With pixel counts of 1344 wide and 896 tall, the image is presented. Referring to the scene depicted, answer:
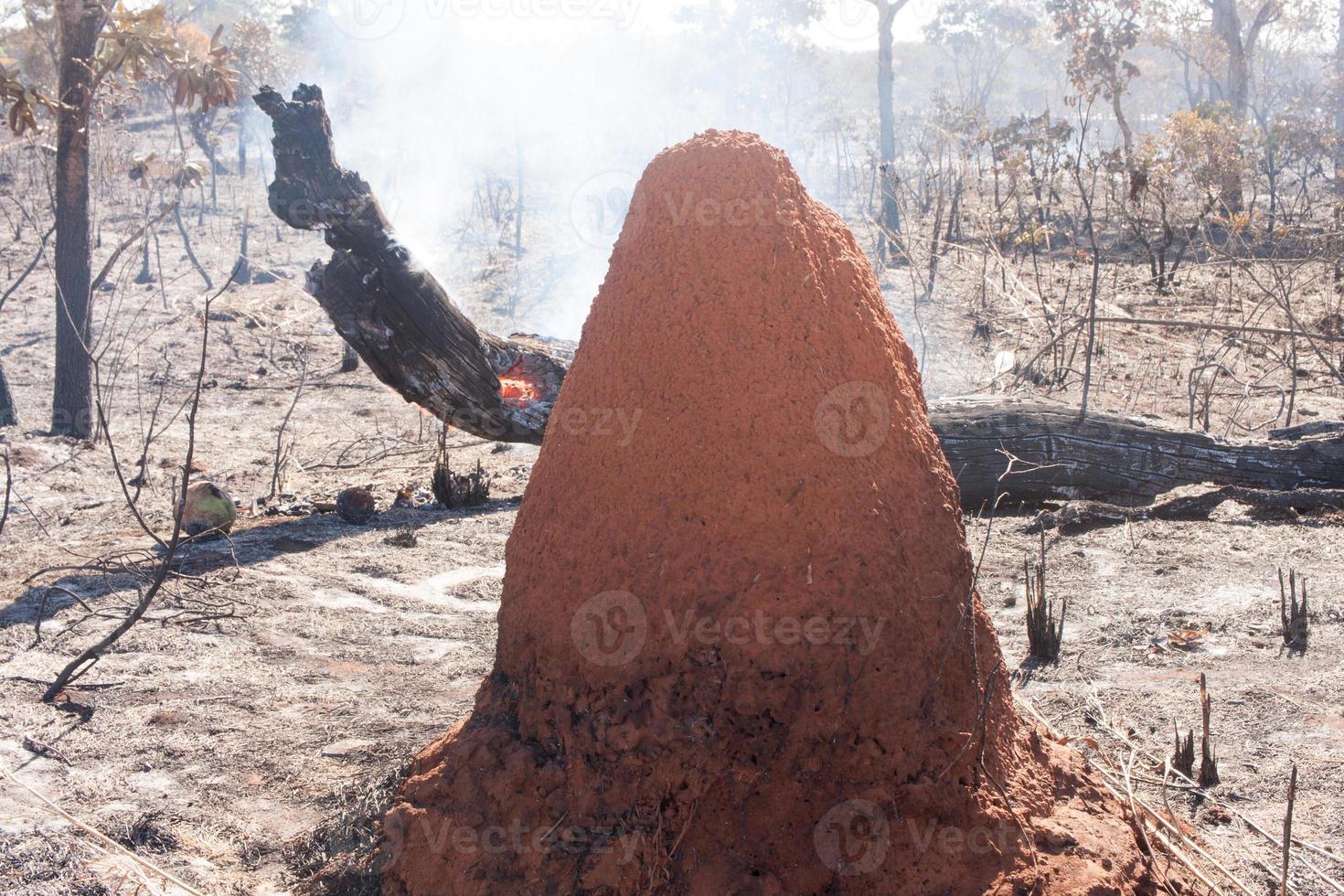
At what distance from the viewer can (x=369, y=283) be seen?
226 inches

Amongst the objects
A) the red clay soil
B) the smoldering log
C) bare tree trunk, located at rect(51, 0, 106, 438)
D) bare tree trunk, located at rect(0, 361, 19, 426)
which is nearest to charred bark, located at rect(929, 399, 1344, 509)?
the smoldering log

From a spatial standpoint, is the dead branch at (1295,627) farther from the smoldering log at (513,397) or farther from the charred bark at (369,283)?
the charred bark at (369,283)

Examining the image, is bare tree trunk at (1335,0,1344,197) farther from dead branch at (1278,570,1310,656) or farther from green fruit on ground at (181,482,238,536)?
green fruit on ground at (181,482,238,536)

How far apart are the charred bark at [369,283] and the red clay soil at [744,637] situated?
394 centimetres

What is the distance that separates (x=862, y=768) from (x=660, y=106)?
1382 inches

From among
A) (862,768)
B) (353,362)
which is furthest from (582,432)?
(353,362)

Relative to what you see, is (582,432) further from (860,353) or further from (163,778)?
(163,778)

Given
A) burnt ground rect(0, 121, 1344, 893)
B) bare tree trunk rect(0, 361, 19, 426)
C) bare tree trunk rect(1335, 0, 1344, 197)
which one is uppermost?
bare tree trunk rect(1335, 0, 1344, 197)

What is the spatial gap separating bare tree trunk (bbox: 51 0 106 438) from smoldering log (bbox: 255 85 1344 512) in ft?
7.11

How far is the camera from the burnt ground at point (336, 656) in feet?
8.00

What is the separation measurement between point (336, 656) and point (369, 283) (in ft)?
8.90

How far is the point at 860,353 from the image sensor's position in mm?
2039

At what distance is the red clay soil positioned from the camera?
6.03ft

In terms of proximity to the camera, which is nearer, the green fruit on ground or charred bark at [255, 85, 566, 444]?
the green fruit on ground
